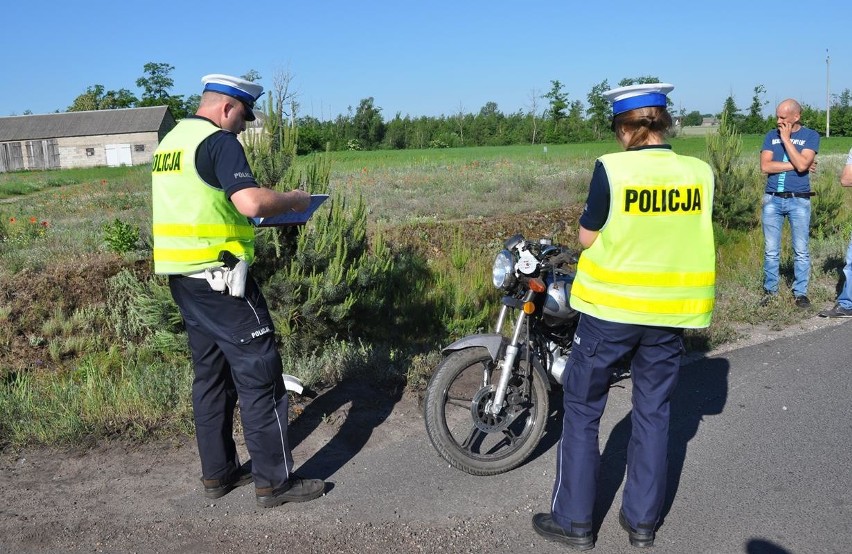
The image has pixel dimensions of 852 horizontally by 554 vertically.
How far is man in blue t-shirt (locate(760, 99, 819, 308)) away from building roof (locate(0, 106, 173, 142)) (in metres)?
62.5

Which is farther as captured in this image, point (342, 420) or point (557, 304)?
point (342, 420)

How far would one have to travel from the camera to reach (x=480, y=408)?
433cm

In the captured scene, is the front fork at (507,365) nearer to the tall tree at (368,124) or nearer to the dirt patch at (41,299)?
the dirt patch at (41,299)

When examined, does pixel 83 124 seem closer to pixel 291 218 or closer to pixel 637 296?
pixel 291 218

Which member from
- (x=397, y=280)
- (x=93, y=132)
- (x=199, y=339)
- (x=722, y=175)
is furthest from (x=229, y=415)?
(x=93, y=132)

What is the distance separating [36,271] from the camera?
25.3ft

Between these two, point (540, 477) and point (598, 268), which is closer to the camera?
point (598, 268)

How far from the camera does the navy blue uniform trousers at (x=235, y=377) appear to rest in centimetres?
379

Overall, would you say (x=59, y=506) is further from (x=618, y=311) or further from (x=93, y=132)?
(x=93, y=132)

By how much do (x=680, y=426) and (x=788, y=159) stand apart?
4264mm

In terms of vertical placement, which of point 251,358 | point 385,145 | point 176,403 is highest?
point 385,145

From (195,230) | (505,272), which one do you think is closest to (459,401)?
(505,272)

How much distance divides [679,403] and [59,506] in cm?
400

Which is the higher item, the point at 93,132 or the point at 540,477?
the point at 93,132
